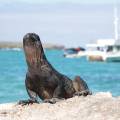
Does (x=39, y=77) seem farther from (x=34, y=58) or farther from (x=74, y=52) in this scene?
(x=74, y=52)

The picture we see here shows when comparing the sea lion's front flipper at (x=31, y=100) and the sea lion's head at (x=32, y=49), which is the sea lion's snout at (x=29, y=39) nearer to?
the sea lion's head at (x=32, y=49)

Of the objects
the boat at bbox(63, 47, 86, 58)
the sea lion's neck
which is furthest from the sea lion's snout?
the boat at bbox(63, 47, 86, 58)

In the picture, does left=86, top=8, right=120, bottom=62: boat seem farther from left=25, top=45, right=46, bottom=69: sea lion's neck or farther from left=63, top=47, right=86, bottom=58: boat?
left=25, top=45, right=46, bottom=69: sea lion's neck

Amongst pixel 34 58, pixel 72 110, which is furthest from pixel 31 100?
pixel 72 110

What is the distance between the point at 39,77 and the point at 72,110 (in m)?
1.87

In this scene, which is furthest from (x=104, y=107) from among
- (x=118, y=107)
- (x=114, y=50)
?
(x=114, y=50)

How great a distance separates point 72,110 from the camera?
40.3 ft

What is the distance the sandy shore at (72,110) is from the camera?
1178 centimetres

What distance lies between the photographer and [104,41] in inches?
4968

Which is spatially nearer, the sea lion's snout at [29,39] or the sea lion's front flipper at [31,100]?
the sea lion's front flipper at [31,100]

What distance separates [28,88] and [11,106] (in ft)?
1.64

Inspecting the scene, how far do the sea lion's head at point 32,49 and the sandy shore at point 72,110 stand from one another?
3.50 ft

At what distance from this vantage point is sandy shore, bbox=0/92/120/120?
11.8 meters

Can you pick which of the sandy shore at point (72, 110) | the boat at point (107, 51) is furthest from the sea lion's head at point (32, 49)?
the boat at point (107, 51)
